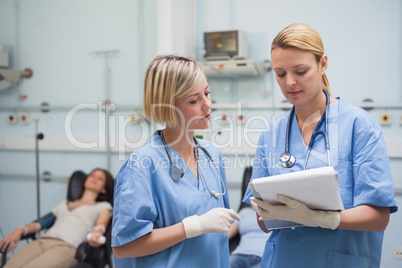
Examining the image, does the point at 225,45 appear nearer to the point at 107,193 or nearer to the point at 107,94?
the point at 107,94

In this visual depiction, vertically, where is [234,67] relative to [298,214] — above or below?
above

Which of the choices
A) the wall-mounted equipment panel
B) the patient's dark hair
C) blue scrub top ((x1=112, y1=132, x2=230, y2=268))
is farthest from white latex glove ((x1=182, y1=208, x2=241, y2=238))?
the patient's dark hair

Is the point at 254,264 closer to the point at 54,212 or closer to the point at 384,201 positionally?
the point at 384,201

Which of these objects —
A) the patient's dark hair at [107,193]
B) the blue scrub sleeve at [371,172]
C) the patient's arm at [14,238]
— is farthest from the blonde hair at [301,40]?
the patient's arm at [14,238]

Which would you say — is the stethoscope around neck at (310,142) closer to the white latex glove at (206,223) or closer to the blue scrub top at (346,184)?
the blue scrub top at (346,184)

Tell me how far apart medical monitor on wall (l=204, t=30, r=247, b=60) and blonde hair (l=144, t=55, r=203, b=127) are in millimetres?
1499

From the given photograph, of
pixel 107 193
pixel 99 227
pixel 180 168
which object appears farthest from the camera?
pixel 107 193

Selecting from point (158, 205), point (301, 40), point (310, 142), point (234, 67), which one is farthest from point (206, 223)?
point (234, 67)

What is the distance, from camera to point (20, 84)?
3500 mm

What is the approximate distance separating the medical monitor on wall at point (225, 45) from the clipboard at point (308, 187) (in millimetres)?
1729

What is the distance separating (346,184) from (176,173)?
1.63ft

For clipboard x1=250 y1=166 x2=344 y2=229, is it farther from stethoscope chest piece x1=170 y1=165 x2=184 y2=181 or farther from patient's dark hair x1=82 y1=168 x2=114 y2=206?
patient's dark hair x1=82 y1=168 x2=114 y2=206

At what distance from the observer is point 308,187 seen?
936 millimetres

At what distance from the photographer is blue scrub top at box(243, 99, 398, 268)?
102 cm
